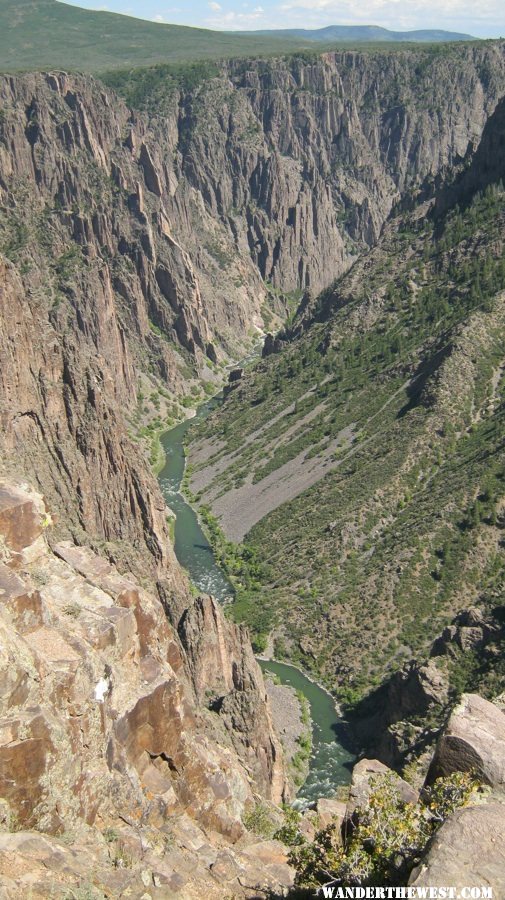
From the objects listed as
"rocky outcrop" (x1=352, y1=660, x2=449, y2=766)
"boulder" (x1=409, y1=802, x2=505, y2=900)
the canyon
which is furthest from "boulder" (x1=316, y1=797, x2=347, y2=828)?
"rocky outcrop" (x1=352, y1=660, x2=449, y2=766)

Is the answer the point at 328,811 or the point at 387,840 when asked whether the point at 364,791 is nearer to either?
the point at 328,811

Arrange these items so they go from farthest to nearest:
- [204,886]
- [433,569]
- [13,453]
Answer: [433,569] < [13,453] < [204,886]

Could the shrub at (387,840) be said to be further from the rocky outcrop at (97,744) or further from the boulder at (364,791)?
the rocky outcrop at (97,744)

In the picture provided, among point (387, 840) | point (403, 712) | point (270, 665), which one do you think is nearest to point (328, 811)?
point (387, 840)

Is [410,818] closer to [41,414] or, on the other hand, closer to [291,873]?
[291,873]

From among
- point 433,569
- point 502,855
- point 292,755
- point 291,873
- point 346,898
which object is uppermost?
point 502,855

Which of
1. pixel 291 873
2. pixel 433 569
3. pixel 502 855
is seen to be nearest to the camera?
pixel 502 855

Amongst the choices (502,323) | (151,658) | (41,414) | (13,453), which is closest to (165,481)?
(502,323)
